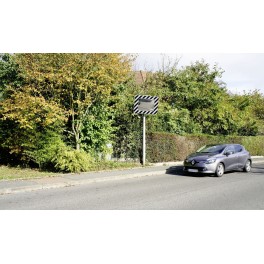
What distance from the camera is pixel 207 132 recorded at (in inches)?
894

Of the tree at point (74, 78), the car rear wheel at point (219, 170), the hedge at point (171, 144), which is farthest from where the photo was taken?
the hedge at point (171, 144)

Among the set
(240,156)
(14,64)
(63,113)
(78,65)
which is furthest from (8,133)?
(240,156)

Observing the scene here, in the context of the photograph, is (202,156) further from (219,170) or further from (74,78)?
(74,78)

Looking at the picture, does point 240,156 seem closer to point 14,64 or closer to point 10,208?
point 10,208

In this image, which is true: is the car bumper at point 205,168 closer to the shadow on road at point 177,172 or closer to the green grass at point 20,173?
the shadow on road at point 177,172

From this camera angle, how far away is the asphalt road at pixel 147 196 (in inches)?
287

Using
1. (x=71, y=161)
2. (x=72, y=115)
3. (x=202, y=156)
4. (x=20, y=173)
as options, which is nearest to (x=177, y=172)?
(x=202, y=156)

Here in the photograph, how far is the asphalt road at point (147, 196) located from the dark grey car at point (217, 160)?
115 cm

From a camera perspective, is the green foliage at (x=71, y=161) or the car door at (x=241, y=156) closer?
the green foliage at (x=71, y=161)

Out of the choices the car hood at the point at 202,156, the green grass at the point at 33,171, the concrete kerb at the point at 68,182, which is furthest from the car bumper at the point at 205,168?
the green grass at the point at 33,171

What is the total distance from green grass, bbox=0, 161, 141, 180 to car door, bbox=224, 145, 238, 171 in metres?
4.52

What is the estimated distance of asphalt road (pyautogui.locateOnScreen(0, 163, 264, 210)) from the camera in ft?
23.9

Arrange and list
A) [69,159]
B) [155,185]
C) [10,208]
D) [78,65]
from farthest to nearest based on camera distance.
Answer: [78,65] < [69,159] < [155,185] < [10,208]

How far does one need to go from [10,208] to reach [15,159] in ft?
24.9
